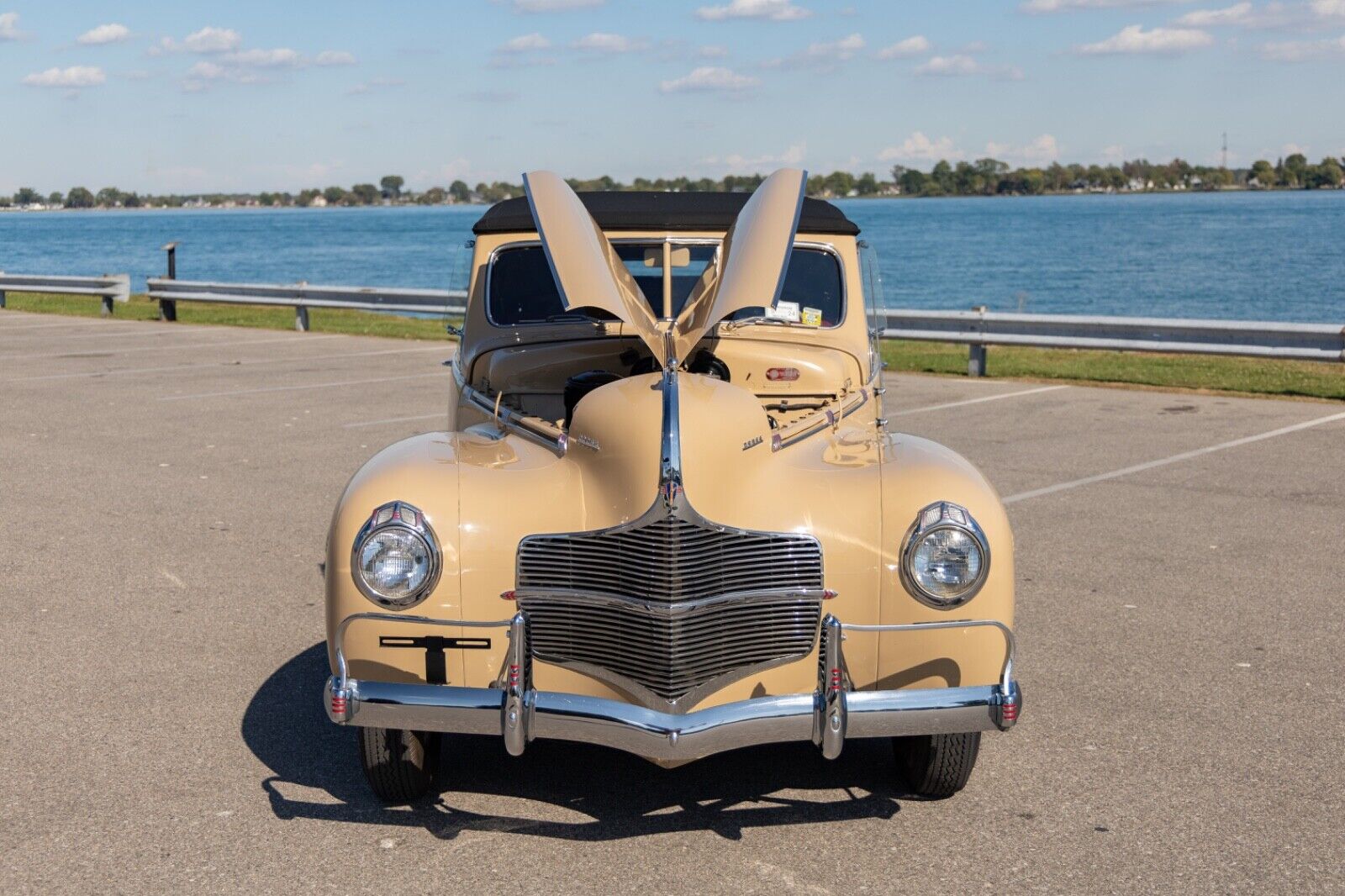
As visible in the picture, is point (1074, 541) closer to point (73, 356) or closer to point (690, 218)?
point (690, 218)

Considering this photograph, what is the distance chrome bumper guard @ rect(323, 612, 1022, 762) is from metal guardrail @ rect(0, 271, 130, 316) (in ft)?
75.3

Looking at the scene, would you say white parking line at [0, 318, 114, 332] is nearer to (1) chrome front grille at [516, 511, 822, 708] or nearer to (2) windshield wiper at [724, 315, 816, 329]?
(2) windshield wiper at [724, 315, 816, 329]

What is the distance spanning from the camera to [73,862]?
3.91m

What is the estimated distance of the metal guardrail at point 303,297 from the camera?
20391 mm

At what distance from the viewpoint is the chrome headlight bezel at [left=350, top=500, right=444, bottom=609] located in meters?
4.06

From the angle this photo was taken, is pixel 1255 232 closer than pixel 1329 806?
No

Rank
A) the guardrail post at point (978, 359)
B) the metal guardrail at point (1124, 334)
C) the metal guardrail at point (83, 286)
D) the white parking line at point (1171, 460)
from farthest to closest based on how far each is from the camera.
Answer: the metal guardrail at point (83, 286)
the guardrail post at point (978, 359)
the metal guardrail at point (1124, 334)
the white parking line at point (1171, 460)

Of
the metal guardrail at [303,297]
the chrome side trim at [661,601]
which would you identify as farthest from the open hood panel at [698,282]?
the metal guardrail at [303,297]

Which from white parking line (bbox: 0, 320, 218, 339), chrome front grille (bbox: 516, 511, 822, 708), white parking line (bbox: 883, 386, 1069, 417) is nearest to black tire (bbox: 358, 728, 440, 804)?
chrome front grille (bbox: 516, 511, 822, 708)

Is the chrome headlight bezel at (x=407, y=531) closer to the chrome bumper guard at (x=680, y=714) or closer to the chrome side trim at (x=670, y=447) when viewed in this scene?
the chrome bumper guard at (x=680, y=714)

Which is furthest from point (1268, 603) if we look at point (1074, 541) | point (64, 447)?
point (64, 447)

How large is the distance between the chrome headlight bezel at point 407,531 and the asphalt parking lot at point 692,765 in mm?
702

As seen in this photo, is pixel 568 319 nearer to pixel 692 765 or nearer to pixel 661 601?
pixel 692 765

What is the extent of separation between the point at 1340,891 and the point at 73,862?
134 inches
